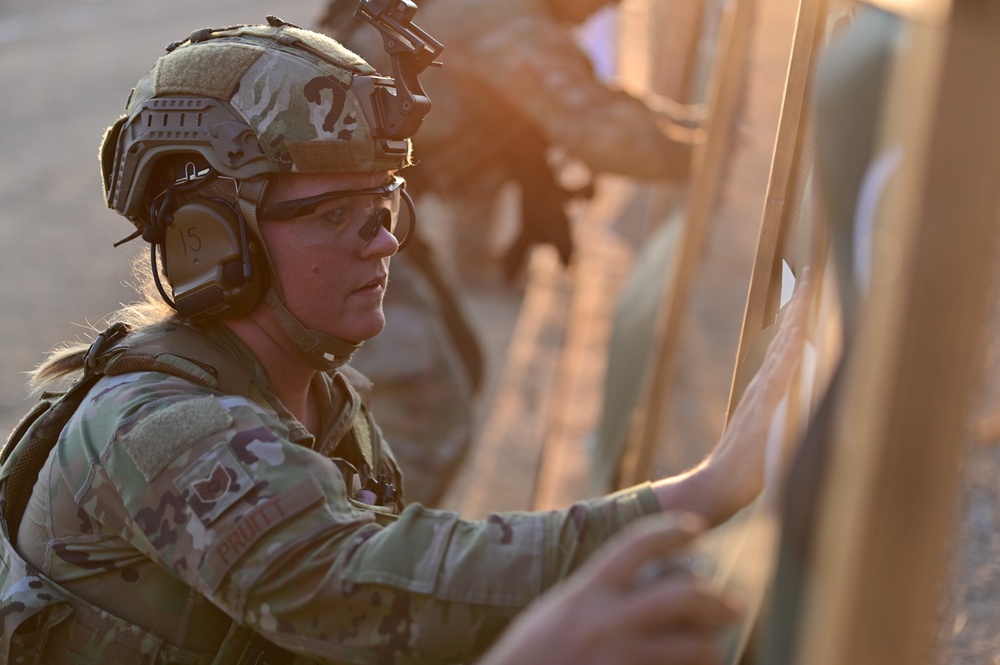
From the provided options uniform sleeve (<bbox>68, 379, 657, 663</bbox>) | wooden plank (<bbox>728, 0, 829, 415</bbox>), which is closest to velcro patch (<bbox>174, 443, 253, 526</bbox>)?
uniform sleeve (<bbox>68, 379, 657, 663</bbox>)

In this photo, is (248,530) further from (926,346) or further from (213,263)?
(926,346)

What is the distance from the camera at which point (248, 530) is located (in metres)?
1.47

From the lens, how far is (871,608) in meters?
0.97

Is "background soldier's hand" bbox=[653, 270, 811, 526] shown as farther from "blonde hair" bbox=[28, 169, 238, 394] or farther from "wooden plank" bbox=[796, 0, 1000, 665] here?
"blonde hair" bbox=[28, 169, 238, 394]

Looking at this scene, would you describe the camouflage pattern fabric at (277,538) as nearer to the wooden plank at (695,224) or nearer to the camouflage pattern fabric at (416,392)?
the wooden plank at (695,224)

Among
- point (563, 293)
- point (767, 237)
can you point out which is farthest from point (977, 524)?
point (563, 293)

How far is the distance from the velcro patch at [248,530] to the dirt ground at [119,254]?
89cm

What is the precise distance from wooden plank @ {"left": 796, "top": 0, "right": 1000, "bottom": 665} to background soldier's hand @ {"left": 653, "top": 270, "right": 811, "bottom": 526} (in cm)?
44

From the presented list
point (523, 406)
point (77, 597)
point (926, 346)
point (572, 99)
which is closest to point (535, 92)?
point (572, 99)

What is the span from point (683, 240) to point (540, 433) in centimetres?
265

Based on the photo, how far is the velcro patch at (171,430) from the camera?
1.57 m

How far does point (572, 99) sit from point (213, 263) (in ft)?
9.30

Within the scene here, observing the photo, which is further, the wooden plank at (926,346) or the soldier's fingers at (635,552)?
the soldier's fingers at (635,552)

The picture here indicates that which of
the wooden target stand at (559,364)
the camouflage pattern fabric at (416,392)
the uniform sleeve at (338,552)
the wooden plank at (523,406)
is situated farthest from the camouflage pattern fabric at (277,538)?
the wooden plank at (523,406)
